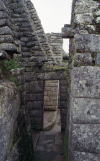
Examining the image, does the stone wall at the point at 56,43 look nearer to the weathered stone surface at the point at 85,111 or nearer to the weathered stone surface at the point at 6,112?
the weathered stone surface at the point at 6,112

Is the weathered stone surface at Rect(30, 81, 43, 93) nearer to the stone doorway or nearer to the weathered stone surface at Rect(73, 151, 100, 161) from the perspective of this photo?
the stone doorway

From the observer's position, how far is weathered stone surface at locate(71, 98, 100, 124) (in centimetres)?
194

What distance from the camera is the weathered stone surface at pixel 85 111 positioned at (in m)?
1.94

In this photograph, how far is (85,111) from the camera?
1.96m

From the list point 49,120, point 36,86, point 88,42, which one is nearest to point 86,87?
point 88,42

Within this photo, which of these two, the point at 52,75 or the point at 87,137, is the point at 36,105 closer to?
the point at 52,75

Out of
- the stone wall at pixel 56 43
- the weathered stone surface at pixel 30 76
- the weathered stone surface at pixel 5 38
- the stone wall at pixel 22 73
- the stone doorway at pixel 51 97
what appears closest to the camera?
the stone wall at pixel 22 73

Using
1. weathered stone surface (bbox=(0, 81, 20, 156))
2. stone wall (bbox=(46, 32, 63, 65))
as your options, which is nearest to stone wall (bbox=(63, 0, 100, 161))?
weathered stone surface (bbox=(0, 81, 20, 156))

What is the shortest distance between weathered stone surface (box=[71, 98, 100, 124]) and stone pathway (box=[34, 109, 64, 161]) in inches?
91.5

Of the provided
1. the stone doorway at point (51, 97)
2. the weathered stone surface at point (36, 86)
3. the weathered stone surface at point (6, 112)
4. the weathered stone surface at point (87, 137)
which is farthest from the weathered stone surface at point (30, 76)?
the weathered stone surface at point (87, 137)

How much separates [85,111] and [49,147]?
3.15 meters


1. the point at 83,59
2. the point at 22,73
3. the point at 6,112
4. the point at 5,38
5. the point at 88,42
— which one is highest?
the point at 5,38

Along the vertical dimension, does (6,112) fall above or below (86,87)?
below

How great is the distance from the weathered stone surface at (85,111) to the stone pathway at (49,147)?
7.63 ft
